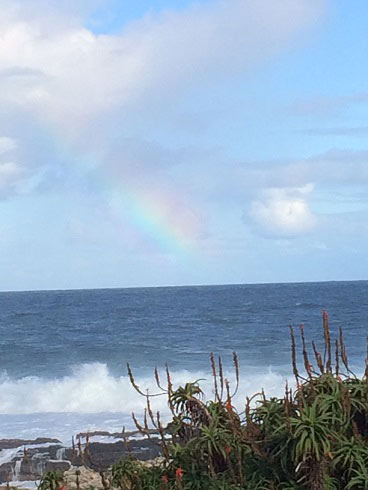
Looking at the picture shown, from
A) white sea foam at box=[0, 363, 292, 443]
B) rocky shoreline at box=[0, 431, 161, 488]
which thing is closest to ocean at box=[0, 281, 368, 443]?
white sea foam at box=[0, 363, 292, 443]

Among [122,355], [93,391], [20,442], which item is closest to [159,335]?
[122,355]

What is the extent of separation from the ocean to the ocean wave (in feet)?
0.15

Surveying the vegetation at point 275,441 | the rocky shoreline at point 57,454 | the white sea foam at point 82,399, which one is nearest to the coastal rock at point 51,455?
the rocky shoreline at point 57,454

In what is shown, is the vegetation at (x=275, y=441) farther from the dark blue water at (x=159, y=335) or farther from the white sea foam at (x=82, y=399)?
the dark blue water at (x=159, y=335)

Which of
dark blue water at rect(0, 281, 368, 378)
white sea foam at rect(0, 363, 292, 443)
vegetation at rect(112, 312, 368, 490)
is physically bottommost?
white sea foam at rect(0, 363, 292, 443)

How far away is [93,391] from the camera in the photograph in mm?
28172

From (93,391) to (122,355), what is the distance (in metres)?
13.3

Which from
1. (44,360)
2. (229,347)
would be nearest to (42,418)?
(44,360)

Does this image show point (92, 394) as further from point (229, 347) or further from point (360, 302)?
point (360, 302)

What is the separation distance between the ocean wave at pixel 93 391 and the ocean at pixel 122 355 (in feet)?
0.15

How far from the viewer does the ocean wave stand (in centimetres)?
2494

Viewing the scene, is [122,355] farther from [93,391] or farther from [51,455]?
[51,455]

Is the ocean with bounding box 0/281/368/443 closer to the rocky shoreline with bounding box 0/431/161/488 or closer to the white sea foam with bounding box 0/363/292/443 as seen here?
the white sea foam with bounding box 0/363/292/443

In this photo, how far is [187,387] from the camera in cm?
625
